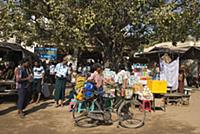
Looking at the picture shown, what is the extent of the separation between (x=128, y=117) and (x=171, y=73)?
4920 mm

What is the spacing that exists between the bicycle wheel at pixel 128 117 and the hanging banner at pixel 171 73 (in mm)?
4292

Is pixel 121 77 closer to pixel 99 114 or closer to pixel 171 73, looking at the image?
pixel 99 114

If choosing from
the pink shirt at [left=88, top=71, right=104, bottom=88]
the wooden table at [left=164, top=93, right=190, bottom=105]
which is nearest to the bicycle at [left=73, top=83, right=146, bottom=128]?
the pink shirt at [left=88, top=71, right=104, bottom=88]

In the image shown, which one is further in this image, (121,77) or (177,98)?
(177,98)

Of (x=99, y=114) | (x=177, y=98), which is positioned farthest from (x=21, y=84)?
(x=177, y=98)

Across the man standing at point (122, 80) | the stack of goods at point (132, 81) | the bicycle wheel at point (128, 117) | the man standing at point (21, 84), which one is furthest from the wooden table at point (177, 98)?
the man standing at point (21, 84)

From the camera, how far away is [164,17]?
437 inches

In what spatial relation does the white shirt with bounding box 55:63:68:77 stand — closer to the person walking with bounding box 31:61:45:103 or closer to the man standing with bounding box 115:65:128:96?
the person walking with bounding box 31:61:45:103

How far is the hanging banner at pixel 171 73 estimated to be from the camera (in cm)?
1223

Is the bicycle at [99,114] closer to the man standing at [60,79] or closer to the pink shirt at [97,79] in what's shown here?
the pink shirt at [97,79]

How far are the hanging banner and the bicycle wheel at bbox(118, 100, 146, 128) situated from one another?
4.29m

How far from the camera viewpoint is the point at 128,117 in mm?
8016

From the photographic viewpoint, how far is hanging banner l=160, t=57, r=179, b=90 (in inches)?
481

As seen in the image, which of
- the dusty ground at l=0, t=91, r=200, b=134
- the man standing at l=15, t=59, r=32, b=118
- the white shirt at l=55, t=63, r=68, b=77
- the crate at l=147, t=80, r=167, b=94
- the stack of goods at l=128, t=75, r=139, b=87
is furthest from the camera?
the crate at l=147, t=80, r=167, b=94
